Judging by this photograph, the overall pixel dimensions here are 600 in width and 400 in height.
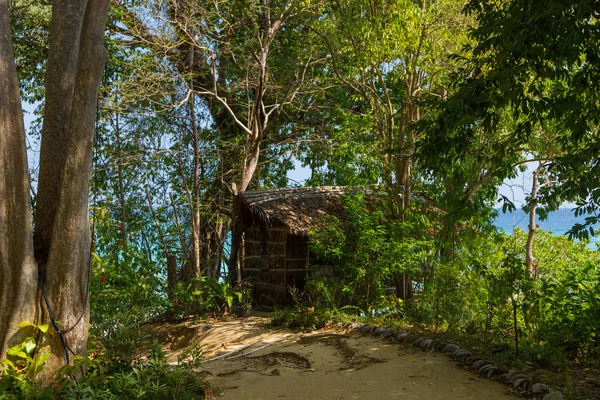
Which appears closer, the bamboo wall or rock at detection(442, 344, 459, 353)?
rock at detection(442, 344, 459, 353)

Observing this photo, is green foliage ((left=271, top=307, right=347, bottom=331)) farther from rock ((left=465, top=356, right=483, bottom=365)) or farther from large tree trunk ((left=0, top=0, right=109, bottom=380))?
large tree trunk ((left=0, top=0, right=109, bottom=380))

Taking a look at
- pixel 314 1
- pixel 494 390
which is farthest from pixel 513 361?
pixel 314 1

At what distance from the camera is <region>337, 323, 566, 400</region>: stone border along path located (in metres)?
4.30

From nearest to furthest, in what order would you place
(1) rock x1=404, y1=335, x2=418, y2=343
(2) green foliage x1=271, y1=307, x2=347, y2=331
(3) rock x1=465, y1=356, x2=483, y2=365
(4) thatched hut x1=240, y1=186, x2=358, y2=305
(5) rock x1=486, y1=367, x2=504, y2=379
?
(5) rock x1=486, y1=367, x2=504, y2=379 → (3) rock x1=465, y1=356, x2=483, y2=365 → (1) rock x1=404, y1=335, x2=418, y2=343 → (2) green foliage x1=271, y1=307, x2=347, y2=331 → (4) thatched hut x1=240, y1=186, x2=358, y2=305

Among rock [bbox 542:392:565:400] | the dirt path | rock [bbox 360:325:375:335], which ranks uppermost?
rock [bbox 360:325:375:335]

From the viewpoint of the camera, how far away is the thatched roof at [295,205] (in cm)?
1021

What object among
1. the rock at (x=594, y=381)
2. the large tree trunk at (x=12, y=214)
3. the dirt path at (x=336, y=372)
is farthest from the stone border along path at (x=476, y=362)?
the large tree trunk at (x=12, y=214)

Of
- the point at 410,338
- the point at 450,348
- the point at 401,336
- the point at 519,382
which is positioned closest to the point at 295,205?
the point at 401,336

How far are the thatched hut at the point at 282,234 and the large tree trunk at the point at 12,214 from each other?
249 inches

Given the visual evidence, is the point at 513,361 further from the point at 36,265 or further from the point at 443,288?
the point at 36,265

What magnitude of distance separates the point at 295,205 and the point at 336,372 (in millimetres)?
5498

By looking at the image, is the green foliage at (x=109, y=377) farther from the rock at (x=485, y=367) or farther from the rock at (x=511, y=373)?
the rock at (x=511, y=373)

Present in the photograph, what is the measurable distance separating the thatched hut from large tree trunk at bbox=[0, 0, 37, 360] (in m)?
6.34

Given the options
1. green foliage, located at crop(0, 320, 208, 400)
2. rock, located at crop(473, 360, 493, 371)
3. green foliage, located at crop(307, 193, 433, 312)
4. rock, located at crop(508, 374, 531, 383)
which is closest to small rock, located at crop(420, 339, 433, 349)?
rock, located at crop(473, 360, 493, 371)
